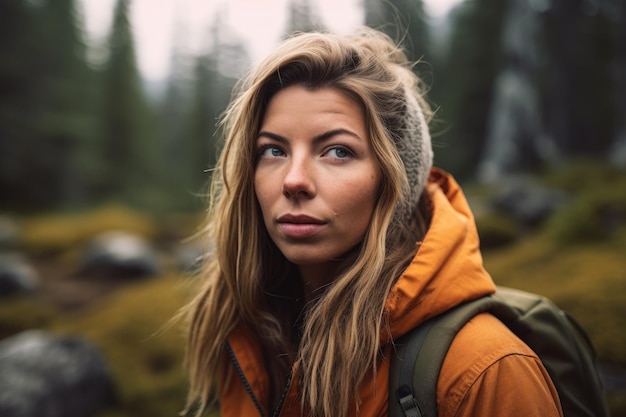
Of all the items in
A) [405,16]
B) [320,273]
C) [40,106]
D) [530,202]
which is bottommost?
[530,202]

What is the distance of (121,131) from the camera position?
27.7 meters

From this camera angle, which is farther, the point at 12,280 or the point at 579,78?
the point at 579,78

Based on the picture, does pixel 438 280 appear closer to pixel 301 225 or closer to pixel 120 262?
pixel 301 225

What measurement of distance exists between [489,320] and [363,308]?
51 centimetres

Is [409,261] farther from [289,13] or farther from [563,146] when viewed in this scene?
[289,13]

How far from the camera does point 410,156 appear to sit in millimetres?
2186

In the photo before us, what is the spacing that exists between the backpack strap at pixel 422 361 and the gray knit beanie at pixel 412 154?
0.53 metres

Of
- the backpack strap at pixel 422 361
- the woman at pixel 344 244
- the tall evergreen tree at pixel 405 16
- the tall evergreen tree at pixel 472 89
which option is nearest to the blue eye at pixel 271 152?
the woman at pixel 344 244

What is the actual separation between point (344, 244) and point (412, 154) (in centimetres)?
56

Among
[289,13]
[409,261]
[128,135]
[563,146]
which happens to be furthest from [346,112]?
[128,135]

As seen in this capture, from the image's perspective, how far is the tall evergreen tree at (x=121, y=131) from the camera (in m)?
27.3

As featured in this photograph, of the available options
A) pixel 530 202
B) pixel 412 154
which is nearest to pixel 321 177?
pixel 412 154

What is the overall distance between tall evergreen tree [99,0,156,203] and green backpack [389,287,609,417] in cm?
2765

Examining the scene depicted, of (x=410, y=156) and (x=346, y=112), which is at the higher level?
(x=346, y=112)
